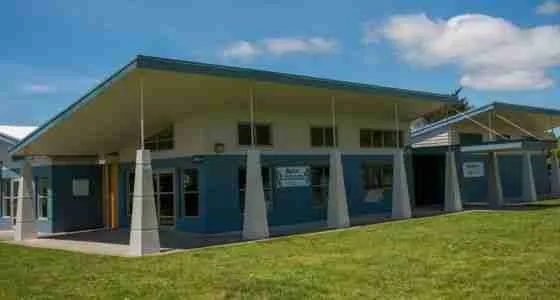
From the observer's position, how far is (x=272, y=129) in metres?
19.5

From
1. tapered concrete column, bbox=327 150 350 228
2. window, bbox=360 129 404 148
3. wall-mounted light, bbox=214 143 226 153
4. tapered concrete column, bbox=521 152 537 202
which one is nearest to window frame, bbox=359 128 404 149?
window, bbox=360 129 404 148

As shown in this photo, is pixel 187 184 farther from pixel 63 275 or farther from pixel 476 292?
pixel 476 292

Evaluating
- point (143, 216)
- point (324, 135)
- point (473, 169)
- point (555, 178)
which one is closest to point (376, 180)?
point (324, 135)

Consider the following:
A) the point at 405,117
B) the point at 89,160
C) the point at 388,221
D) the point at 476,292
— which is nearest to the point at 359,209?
the point at 388,221

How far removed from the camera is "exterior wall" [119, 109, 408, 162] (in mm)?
17688

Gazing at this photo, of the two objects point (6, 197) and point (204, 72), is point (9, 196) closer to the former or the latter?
point (6, 197)

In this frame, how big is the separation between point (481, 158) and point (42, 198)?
64.9ft

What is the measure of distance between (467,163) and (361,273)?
19534 mm

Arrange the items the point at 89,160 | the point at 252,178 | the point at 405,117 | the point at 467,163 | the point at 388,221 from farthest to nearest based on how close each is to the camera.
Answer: the point at 467,163, the point at 405,117, the point at 89,160, the point at 388,221, the point at 252,178

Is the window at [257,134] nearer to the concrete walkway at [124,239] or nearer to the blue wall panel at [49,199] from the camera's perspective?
the concrete walkway at [124,239]

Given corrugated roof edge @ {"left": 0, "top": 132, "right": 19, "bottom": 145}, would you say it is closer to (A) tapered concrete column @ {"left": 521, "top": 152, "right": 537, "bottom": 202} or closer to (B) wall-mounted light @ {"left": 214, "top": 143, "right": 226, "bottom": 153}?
(B) wall-mounted light @ {"left": 214, "top": 143, "right": 226, "bottom": 153}

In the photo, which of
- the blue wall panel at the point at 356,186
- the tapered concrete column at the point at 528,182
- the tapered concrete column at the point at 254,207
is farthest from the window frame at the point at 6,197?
the tapered concrete column at the point at 528,182

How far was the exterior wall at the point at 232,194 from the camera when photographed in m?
17.6

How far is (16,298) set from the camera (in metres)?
8.80
